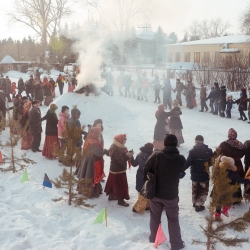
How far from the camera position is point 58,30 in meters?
A: 47.8

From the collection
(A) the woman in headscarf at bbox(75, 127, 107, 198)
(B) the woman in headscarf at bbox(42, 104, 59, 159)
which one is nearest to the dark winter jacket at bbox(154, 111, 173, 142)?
(B) the woman in headscarf at bbox(42, 104, 59, 159)

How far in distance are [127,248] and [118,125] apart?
9526 mm

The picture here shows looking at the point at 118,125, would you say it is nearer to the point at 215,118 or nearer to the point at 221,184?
the point at 215,118

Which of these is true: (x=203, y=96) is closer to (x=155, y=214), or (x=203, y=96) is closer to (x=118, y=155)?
(x=118, y=155)

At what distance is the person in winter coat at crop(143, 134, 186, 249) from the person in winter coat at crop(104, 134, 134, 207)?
1.45 m

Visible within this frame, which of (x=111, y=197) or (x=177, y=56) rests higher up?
(x=177, y=56)

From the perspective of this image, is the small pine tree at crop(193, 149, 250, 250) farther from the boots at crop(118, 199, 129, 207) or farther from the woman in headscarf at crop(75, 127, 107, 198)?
the woman in headscarf at crop(75, 127, 107, 198)

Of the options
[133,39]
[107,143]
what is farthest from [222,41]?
[107,143]

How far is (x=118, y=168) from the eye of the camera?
20.4ft

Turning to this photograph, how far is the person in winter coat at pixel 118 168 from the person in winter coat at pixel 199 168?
1.14m

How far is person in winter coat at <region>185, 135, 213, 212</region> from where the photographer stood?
5.90 meters

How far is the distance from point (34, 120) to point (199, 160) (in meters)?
5.51

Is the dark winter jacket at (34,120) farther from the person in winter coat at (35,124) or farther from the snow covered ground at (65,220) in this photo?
the snow covered ground at (65,220)

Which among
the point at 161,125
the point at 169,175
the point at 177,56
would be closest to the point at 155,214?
the point at 169,175
